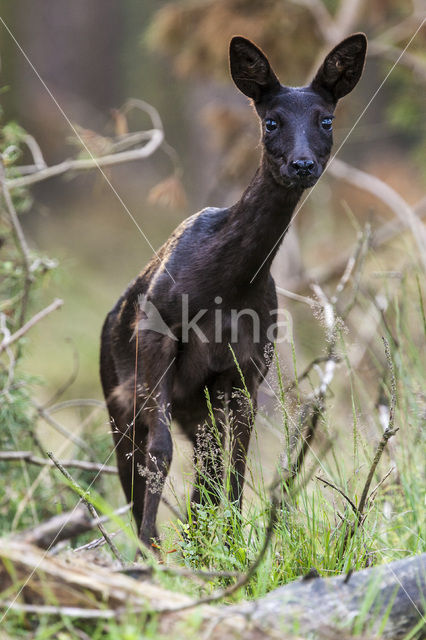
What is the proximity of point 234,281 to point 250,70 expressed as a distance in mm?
1028

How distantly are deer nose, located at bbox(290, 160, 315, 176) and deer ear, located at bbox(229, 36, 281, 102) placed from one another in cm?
66

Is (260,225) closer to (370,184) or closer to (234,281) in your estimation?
(234,281)

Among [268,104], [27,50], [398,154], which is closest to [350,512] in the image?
[268,104]

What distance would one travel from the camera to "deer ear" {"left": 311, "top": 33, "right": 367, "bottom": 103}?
13.7 feet

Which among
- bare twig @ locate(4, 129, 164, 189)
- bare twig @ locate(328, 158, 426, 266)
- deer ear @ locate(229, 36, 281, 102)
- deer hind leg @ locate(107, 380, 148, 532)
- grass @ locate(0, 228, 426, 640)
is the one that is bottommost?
deer hind leg @ locate(107, 380, 148, 532)

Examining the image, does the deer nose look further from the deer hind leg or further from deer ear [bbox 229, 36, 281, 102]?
the deer hind leg

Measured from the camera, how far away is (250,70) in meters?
4.13

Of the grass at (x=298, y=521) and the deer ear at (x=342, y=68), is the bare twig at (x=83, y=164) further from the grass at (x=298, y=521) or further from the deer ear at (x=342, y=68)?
the grass at (x=298, y=521)

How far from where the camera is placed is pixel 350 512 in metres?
3.21

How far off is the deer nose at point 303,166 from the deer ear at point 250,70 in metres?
0.66

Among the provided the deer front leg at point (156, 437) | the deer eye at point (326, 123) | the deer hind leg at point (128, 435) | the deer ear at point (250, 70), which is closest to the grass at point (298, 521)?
the deer front leg at point (156, 437)

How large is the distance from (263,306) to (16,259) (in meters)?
2.06

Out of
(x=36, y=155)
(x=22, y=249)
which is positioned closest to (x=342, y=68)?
(x=22, y=249)

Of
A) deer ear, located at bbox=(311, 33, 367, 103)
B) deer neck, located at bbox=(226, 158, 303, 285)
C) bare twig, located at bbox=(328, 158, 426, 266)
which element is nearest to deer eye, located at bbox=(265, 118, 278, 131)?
deer neck, located at bbox=(226, 158, 303, 285)
